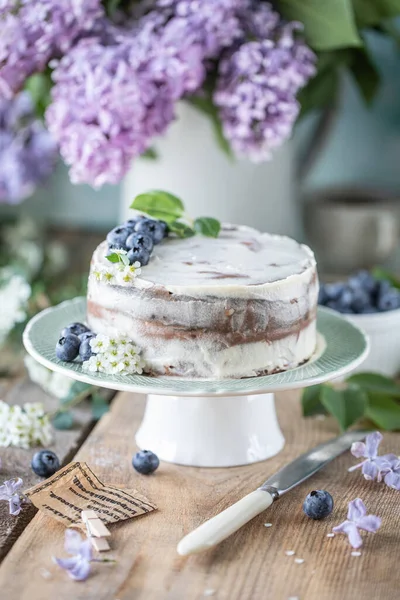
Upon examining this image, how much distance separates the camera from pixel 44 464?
4.53 ft

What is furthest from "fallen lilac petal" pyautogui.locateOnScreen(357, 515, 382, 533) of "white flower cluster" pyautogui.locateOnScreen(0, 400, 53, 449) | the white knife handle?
"white flower cluster" pyautogui.locateOnScreen(0, 400, 53, 449)

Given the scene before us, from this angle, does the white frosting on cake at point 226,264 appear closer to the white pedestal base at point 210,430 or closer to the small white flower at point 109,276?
the small white flower at point 109,276

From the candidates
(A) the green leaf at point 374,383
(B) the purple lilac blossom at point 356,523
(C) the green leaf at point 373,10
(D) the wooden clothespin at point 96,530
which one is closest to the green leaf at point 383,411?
(A) the green leaf at point 374,383

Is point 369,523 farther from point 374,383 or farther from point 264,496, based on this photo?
point 374,383

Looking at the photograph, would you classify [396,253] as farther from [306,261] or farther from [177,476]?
[177,476]

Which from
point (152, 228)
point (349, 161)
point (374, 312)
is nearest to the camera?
point (152, 228)

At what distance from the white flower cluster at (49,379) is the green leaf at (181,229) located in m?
0.37

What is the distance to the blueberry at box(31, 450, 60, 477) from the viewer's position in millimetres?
1381

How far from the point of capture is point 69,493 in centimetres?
128


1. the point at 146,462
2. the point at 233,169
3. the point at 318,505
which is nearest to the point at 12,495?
the point at 146,462

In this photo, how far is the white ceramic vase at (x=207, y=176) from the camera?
207 cm

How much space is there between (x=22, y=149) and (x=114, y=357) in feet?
3.11

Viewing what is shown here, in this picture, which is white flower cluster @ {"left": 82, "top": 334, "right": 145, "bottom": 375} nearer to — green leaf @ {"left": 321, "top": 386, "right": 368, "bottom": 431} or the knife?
the knife

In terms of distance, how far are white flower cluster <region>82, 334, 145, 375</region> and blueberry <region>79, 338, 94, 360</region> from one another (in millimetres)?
11
